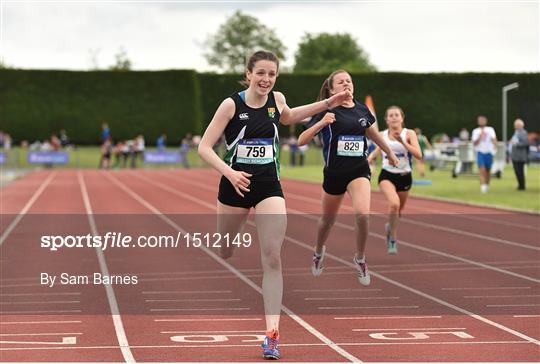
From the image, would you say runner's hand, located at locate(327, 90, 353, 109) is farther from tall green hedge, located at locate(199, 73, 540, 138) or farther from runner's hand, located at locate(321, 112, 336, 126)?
tall green hedge, located at locate(199, 73, 540, 138)

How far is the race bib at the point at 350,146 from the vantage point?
422 inches

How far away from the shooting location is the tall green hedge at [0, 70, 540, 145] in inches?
2275

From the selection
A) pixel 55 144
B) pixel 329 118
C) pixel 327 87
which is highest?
pixel 327 87

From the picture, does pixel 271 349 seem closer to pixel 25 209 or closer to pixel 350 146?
pixel 350 146

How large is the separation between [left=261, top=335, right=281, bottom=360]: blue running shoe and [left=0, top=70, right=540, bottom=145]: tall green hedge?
46.5 metres

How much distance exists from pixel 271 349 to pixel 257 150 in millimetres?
1324

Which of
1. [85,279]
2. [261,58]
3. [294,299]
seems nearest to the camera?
[261,58]

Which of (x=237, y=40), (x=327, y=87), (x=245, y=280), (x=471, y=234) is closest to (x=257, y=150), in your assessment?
(x=327, y=87)

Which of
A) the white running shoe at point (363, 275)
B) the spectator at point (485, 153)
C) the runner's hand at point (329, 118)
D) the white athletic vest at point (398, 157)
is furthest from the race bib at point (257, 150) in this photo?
the spectator at point (485, 153)

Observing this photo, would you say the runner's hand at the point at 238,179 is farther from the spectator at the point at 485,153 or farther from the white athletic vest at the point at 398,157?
the spectator at the point at 485,153

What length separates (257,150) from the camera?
7652 mm

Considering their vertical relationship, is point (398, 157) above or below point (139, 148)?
above

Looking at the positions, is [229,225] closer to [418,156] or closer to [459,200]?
[418,156]

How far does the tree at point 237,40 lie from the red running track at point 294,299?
91333 millimetres
